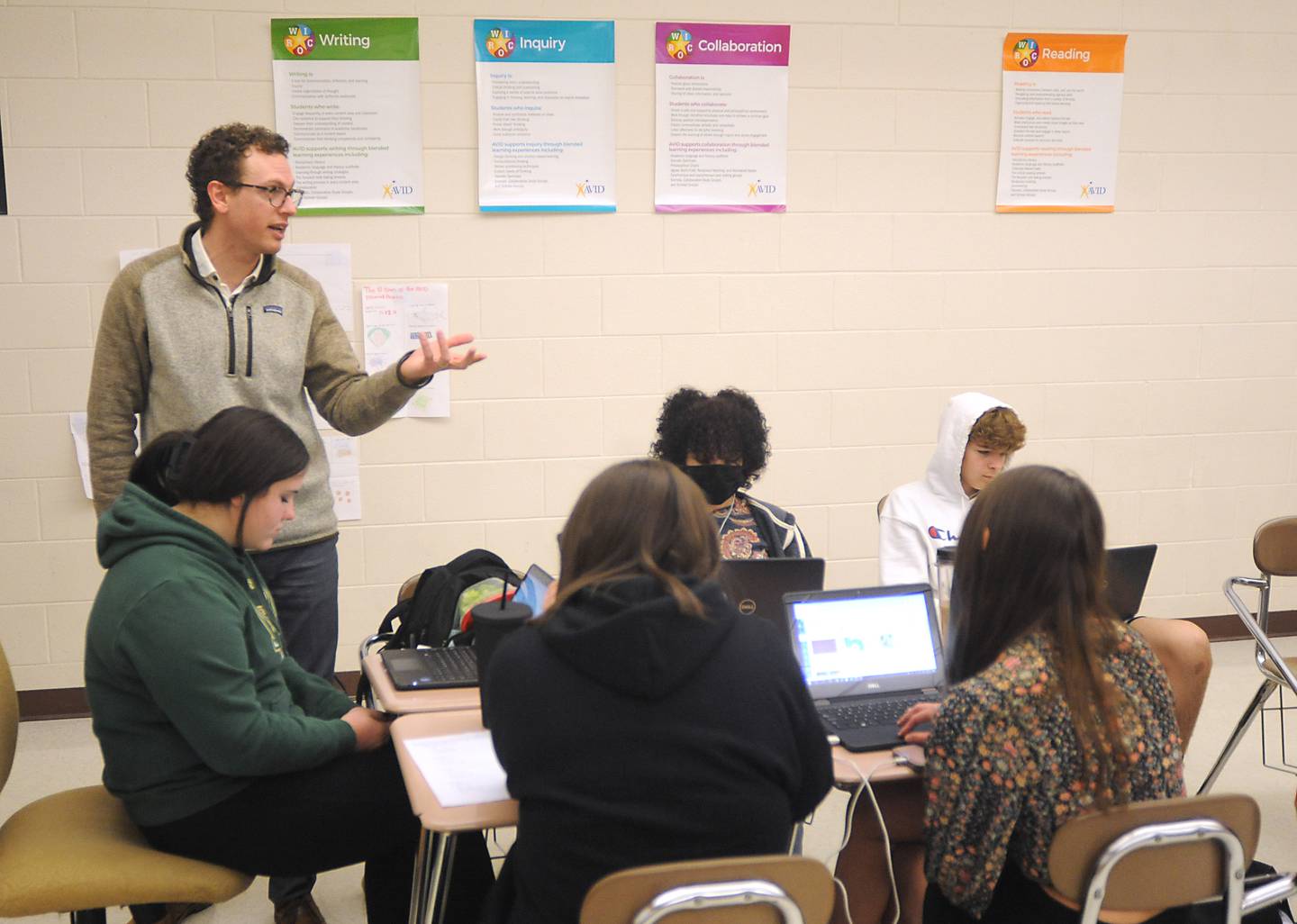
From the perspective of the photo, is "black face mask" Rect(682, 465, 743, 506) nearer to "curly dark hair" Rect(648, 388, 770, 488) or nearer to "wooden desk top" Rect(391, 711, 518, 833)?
"curly dark hair" Rect(648, 388, 770, 488)

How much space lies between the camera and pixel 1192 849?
1.67m

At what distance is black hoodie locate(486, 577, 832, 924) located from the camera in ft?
4.88

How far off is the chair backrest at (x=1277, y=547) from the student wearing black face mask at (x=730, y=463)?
1303 mm

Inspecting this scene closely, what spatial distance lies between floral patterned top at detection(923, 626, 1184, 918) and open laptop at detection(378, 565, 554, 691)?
2.69ft

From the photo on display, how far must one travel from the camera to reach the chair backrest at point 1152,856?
163 cm

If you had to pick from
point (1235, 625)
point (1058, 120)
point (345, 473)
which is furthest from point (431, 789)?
point (1235, 625)

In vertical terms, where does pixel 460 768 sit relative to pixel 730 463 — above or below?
below

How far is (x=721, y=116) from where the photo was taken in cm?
392

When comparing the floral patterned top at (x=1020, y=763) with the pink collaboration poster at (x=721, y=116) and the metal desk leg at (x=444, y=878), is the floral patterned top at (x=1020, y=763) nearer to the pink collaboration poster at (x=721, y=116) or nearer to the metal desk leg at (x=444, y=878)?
the metal desk leg at (x=444, y=878)

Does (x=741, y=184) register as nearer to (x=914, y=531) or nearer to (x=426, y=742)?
(x=914, y=531)

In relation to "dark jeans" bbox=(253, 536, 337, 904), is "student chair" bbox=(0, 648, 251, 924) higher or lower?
lower

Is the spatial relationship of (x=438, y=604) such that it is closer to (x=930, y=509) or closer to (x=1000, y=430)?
(x=930, y=509)

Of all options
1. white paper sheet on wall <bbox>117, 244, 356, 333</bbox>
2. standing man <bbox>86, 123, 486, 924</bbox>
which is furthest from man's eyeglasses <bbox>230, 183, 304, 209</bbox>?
white paper sheet on wall <bbox>117, 244, 356, 333</bbox>

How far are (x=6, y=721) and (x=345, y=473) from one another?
1.83 m
